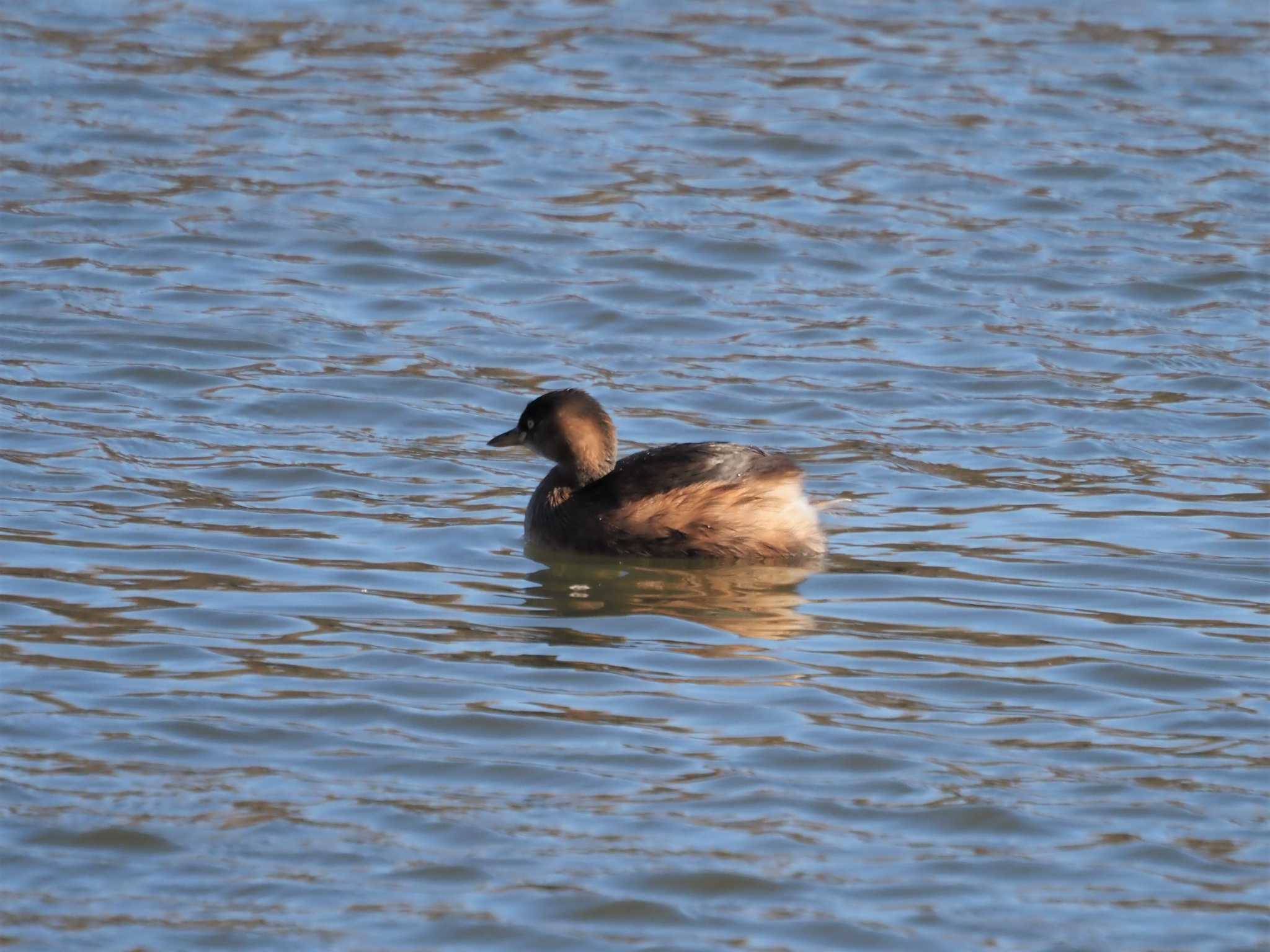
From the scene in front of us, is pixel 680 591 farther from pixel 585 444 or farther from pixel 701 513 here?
pixel 585 444

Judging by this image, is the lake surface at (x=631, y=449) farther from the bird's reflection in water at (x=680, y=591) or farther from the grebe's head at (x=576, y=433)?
the grebe's head at (x=576, y=433)

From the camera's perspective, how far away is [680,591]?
770cm

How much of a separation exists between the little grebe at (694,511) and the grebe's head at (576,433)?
0.16 metres

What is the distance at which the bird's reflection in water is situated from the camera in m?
7.32

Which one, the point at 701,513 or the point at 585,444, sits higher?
A: the point at 585,444

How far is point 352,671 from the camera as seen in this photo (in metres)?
6.61

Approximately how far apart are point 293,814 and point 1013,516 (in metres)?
3.77

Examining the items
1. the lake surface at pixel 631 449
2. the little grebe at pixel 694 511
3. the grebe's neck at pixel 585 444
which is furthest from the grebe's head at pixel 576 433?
the lake surface at pixel 631 449

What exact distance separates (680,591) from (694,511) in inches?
15.0

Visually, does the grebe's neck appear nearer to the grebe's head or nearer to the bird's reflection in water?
the grebe's head

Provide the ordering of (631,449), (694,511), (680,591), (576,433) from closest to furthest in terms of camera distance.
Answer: (680,591)
(694,511)
(576,433)
(631,449)

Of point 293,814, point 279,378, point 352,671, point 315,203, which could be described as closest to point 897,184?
point 315,203

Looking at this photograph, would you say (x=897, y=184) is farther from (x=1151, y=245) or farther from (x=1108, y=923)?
(x=1108, y=923)

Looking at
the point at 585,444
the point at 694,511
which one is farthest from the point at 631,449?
the point at 694,511
